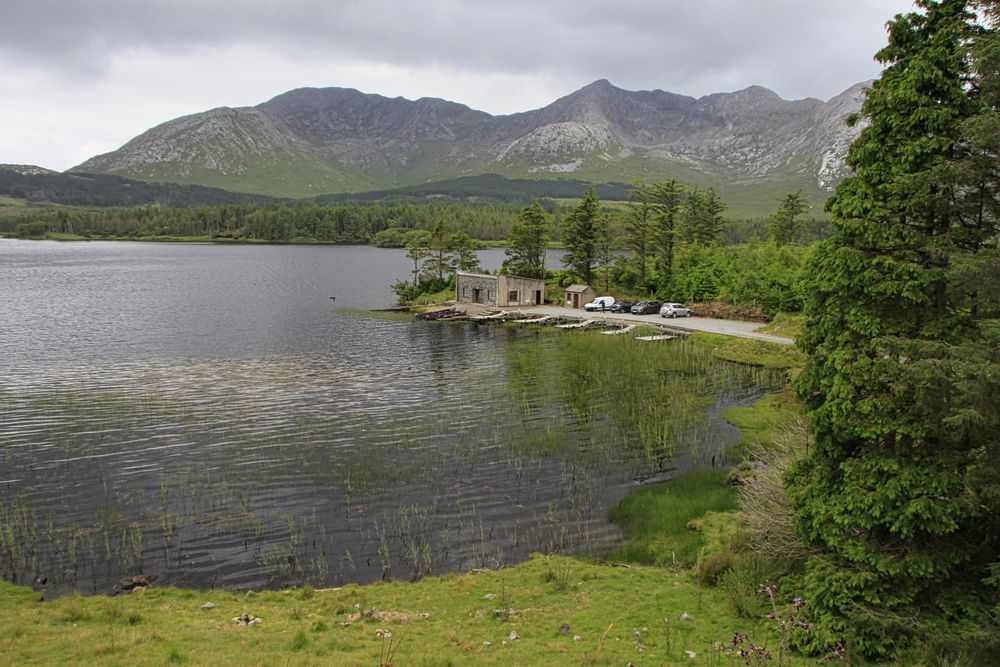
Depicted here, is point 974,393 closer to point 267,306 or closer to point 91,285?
point 267,306

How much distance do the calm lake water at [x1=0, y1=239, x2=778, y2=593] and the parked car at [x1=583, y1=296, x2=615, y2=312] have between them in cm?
1462

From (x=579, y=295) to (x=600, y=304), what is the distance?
471 cm

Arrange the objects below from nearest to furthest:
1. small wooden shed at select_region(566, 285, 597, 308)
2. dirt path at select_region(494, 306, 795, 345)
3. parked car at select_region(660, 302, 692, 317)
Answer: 1. dirt path at select_region(494, 306, 795, 345)
2. parked car at select_region(660, 302, 692, 317)
3. small wooden shed at select_region(566, 285, 597, 308)

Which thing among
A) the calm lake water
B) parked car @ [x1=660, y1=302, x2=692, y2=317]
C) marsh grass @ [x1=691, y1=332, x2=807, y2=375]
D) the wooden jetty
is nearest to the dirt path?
parked car @ [x1=660, y1=302, x2=692, y2=317]

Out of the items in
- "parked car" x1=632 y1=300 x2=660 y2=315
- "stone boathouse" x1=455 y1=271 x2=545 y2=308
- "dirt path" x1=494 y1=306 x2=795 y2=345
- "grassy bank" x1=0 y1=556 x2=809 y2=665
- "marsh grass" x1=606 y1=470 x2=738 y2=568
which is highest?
"stone boathouse" x1=455 y1=271 x2=545 y2=308

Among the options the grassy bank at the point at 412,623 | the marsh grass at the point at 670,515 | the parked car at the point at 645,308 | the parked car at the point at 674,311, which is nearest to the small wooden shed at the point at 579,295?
the parked car at the point at 645,308

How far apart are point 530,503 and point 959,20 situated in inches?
792

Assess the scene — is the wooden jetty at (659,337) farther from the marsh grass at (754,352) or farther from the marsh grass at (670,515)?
the marsh grass at (670,515)

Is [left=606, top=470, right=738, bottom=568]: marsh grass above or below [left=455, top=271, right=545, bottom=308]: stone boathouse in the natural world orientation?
below

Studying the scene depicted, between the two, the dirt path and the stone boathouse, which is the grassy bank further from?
the stone boathouse

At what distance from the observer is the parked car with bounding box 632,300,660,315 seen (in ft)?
259

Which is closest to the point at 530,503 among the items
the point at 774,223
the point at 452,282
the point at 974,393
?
the point at 974,393

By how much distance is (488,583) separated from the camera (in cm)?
1802

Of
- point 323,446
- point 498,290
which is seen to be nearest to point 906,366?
point 323,446
